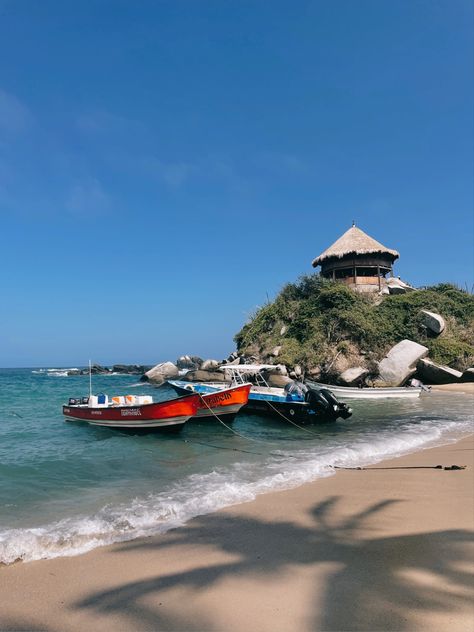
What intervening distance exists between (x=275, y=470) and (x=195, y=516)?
3.16 m

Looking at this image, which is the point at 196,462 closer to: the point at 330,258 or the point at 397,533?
the point at 397,533

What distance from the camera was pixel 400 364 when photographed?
87.2 ft

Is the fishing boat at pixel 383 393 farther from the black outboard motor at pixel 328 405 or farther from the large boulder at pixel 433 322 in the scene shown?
the black outboard motor at pixel 328 405

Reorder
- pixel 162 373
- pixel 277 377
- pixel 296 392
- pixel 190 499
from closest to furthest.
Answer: pixel 190 499 → pixel 296 392 → pixel 277 377 → pixel 162 373

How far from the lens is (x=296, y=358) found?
1190 inches

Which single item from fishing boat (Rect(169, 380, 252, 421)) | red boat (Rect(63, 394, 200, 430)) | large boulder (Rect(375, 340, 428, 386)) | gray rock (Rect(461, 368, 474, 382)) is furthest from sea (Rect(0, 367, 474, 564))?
gray rock (Rect(461, 368, 474, 382))

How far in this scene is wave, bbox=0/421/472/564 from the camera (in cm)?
495

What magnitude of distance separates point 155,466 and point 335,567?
255 inches

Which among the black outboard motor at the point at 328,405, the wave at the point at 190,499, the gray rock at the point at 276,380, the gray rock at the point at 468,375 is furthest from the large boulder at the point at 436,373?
the wave at the point at 190,499

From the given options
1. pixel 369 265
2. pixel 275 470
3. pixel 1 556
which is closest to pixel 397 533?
pixel 275 470

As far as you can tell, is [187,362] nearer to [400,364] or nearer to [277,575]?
[400,364]

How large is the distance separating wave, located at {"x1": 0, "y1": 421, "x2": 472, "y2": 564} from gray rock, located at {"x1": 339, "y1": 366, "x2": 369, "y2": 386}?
50.2ft

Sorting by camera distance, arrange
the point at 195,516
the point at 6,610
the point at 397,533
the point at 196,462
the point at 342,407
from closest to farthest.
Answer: the point at 6,610, the point at 397,533, the point at 195,516, the point at 196,462, the point at 342,407

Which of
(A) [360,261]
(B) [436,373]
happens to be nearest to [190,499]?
(B) [436,373]
